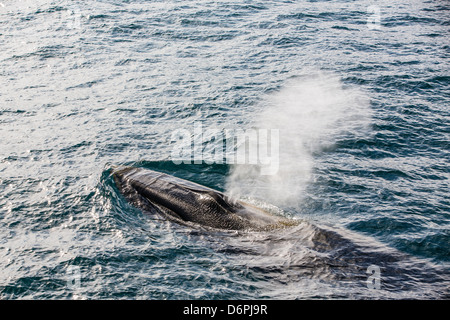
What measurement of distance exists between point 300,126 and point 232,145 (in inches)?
108

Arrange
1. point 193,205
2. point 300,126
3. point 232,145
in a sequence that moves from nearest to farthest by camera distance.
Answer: point 193,205 < point 232,145 < point 300,126

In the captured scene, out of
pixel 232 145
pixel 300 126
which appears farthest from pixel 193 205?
pixel 300 126

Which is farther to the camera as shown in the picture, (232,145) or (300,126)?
(300,126)

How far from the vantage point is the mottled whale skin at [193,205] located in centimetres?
1170

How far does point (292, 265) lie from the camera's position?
10.2 m

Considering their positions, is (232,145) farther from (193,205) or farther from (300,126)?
(193,205)

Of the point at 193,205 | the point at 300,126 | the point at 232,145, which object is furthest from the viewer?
the point at 300,126

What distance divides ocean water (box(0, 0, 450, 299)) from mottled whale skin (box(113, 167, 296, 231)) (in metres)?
0.33

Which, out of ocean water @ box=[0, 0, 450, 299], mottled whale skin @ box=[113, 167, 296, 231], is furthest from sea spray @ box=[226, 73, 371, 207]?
mottled whale skin @ box=[113, 167, 296, 231]

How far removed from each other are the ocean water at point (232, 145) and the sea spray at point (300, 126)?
0.08 m

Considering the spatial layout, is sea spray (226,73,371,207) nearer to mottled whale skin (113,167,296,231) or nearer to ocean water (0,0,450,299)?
ocean water (0,0,450,299)

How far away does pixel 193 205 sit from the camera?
1228 centimetres

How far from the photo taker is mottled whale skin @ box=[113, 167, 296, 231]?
1170 cm

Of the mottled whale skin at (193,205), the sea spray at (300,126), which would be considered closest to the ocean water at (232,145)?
the sea spray at (300,126)
